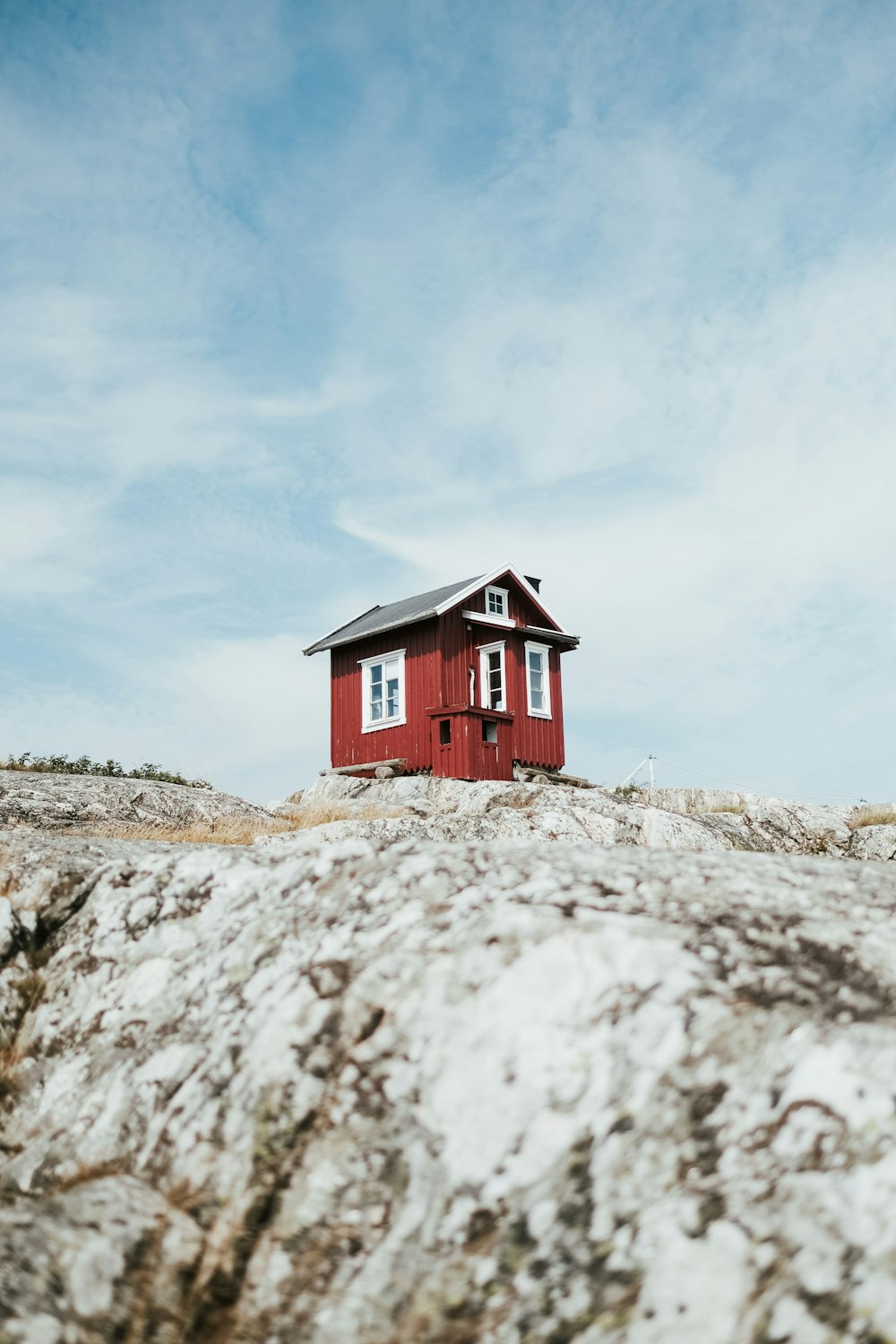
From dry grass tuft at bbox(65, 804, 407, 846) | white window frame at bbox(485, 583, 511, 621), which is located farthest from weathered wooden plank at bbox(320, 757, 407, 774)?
dry grass tuft at bbox(65, 804, 407, 846)

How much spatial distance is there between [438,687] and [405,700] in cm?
137

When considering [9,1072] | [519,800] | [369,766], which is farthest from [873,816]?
[9,1072]

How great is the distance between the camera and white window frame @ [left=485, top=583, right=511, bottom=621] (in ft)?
101

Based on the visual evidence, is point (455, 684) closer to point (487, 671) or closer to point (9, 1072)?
point (487, 671)

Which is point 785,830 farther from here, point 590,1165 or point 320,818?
point 590,1165

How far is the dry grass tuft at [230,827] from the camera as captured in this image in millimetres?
11109

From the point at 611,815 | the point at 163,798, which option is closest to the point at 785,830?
the point at 611,815

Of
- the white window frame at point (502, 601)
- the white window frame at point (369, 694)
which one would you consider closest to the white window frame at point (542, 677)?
the white window frame at point (502, 601)

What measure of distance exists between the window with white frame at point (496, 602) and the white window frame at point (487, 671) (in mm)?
1139

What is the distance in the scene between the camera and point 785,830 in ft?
80.4

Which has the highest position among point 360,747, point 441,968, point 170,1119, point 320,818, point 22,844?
point 360,747

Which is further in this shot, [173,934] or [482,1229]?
[173,934]

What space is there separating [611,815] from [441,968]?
17541 millimetres

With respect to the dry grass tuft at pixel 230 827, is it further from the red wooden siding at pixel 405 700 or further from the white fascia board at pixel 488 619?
the white fascia board at pixel 488 619
